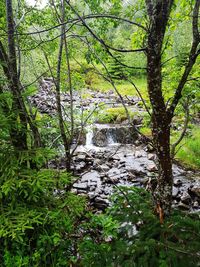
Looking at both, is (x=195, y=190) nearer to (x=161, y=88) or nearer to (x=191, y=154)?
(x=191, y=154)

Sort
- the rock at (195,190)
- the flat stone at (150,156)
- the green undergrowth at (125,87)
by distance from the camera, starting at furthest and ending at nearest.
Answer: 1. the green undergrowth at (125,87)
2. the flat stone at (150,156)
3. the rock at (195,190)

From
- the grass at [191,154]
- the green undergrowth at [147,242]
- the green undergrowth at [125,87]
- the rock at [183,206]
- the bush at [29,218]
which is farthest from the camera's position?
the green undergrowth at [125,87]

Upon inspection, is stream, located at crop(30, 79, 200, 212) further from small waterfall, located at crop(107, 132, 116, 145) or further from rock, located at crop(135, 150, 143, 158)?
small waterfall, located at crop(107, 132, 116, 145)

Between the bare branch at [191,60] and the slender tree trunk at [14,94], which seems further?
the slender tree trunk at [14,94]

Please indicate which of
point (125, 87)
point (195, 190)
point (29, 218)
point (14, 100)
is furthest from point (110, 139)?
point (125, 87)

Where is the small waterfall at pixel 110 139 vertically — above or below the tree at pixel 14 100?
below

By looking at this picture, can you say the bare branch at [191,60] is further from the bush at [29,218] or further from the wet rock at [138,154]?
the wet rock at [138,154]

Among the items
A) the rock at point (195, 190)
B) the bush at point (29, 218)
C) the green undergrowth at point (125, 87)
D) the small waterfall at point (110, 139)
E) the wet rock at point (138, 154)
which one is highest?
the green undergrowth at point (125, 87)

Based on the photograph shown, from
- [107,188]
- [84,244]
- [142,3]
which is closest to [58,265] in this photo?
[84,244]

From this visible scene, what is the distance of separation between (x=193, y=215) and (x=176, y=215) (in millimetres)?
193

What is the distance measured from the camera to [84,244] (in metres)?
2.90

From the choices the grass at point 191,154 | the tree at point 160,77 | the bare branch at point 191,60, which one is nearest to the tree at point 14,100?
the tree at point 160,77

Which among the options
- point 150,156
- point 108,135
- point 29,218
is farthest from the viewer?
point 108,135

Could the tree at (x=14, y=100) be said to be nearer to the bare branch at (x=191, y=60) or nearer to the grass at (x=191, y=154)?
the bare branch at (x=191, y=60)
